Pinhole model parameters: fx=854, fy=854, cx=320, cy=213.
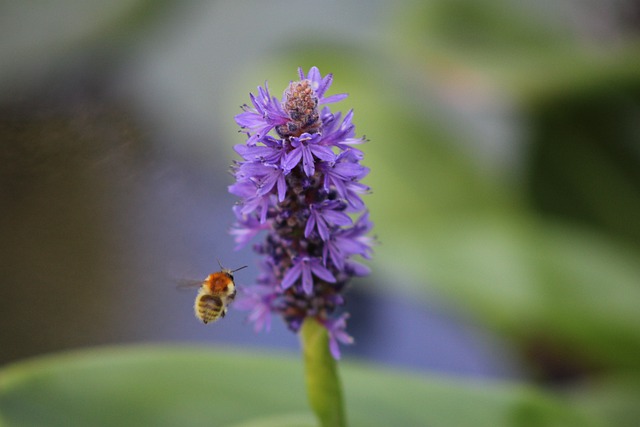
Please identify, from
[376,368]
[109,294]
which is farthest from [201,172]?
[376,368]

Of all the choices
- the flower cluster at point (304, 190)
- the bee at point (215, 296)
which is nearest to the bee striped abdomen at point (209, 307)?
the bee at point (215, 296)

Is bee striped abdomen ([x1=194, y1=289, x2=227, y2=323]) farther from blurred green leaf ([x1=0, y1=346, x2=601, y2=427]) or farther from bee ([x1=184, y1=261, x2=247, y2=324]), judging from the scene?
blurred green leaf ([x1=0, y1=346, x2=601, y2=427])

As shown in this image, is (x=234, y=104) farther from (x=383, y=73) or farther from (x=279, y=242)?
(x=279, y=242)

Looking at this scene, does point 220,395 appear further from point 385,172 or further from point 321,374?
point 385,172

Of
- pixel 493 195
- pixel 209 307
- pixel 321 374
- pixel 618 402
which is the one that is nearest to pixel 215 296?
pixel 209 307

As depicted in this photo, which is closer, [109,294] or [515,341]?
[515,341]
